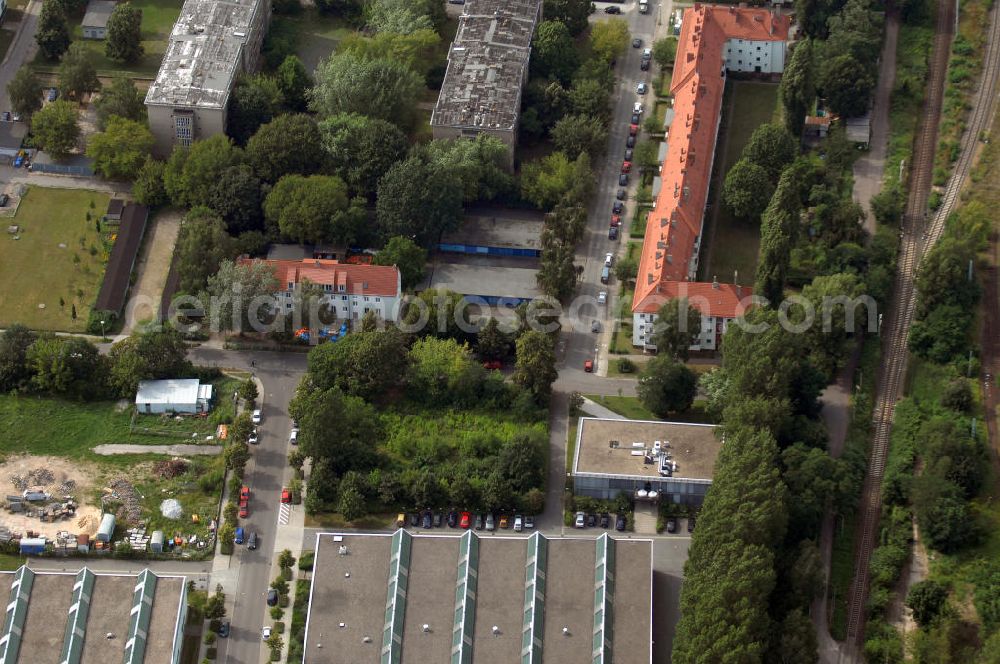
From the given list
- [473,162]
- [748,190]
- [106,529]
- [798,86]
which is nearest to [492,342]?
[473,162]

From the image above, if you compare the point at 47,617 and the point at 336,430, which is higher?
the point at 336,430

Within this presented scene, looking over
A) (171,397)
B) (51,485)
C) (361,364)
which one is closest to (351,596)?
(361,364)

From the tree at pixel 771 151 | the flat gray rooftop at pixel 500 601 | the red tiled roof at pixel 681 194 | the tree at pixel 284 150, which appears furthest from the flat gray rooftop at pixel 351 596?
the tree at pixel 771 151

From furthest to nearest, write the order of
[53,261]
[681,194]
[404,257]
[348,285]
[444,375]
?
[53,261], [681,194], [404,257], [348,285], [444,375]

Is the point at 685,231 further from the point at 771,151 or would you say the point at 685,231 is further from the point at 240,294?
the point at 240,294

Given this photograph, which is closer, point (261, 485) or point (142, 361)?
point (261, 485)

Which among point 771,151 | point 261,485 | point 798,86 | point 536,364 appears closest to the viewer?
point 261,485

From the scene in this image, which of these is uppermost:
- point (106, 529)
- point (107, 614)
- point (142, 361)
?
point (142, 361)
